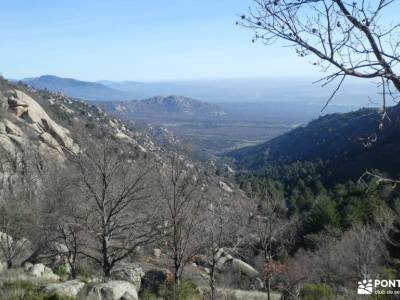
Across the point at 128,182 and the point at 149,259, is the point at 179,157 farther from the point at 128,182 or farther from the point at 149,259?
the point at 149,259

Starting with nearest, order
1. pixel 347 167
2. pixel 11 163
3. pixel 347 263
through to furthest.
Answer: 1. pixel 347 263
2. pixel 11 163
3. pixel 347 167

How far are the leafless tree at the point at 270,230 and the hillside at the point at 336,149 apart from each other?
545 cm

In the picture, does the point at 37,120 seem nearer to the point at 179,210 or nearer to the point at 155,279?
the point at 155,279

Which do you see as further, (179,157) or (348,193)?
(348,193)

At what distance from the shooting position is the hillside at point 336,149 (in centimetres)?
6506

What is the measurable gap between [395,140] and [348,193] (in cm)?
3021

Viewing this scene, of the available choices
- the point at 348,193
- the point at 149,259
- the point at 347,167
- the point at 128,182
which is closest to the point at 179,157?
the point at 128,182

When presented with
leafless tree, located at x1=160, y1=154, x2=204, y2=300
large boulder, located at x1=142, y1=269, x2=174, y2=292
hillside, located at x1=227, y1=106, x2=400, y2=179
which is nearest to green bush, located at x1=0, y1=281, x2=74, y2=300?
leafless tree, located at x1=160, y1=154, x2=204, y2=300

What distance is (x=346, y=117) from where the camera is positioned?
130375 mm

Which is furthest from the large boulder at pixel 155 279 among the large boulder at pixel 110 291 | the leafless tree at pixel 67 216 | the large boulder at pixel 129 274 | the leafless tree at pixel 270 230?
the large boulder at pixel 110 291

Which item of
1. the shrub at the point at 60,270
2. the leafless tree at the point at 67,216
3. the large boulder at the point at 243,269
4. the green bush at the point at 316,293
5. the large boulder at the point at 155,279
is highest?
the leafless tree at the point at 67,216

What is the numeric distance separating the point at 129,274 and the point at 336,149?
3312 inches

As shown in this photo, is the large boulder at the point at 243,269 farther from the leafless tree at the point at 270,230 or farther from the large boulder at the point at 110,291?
the large boulder at the point at 110,291

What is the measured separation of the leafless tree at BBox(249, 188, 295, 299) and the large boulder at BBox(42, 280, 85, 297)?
9.29 meters
